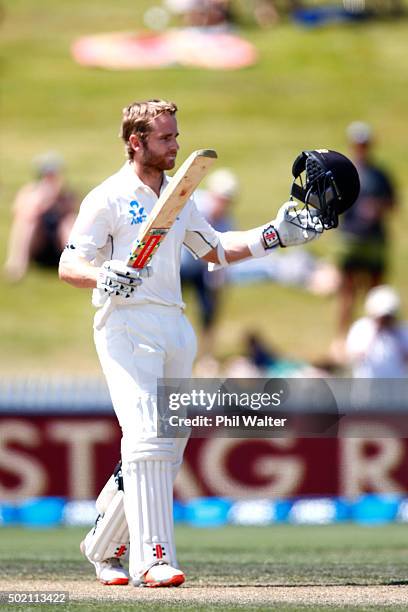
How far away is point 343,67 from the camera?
1101 inches

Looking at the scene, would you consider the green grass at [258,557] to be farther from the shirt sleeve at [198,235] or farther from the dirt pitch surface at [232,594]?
the shirt sleeve at [198,235]

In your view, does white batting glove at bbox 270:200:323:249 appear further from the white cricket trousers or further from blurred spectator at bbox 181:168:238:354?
blurred spectator at bbox 181:168:238:354

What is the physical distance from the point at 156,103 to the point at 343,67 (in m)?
22.2

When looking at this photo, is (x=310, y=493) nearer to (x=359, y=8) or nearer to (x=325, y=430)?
(x=325, y=430)

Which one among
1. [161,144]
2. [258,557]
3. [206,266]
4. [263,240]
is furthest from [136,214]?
[206,266]

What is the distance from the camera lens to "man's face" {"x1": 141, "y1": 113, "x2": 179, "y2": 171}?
6207 mm

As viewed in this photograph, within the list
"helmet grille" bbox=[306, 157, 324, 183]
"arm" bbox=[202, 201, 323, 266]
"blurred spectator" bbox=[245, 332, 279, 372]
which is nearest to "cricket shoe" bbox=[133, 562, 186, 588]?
"arm" bbox=[202, 201, 323, 266]

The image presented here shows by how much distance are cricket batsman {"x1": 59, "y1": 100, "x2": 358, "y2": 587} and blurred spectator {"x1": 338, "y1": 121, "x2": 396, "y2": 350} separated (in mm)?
8510

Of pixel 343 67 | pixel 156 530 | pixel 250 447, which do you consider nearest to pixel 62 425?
pixel 250 447

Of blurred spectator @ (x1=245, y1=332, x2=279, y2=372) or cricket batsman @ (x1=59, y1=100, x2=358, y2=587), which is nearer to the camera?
cricket batsman @ (x1=59, y1=100, x2=358, y2=587)

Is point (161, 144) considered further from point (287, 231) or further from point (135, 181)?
point (287, 231)

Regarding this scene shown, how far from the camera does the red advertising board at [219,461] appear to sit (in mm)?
11781

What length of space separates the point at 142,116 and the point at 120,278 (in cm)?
77

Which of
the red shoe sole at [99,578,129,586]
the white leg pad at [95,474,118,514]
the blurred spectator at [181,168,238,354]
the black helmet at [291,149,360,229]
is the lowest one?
the red shoe sole at [99,578,129,586]
